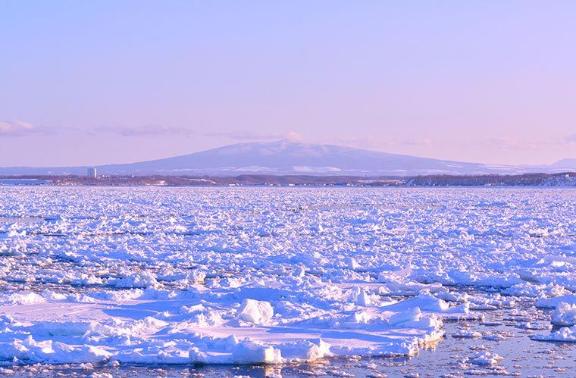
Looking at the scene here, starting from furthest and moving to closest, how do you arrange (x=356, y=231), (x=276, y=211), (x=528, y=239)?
(x=276, y=211)
(x=356, y=231)
(x=528, y=239)

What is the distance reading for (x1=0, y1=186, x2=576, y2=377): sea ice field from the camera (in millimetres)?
7457

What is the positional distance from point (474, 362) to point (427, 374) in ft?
1.97

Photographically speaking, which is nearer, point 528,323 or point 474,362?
point 474,362

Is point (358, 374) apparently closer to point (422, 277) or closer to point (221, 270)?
point (422, 277)

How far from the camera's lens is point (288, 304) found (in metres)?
9.80

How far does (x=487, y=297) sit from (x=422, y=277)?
1722 mm

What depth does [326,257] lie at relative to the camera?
49.6 feet

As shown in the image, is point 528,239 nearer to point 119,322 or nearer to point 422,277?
point 422,277

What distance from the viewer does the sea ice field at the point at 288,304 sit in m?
7.46

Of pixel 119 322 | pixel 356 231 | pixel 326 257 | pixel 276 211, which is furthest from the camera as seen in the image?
pixel 276 211

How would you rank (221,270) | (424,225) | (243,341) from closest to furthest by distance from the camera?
1. (243,341)
2. (221,270)
3. (424,225)

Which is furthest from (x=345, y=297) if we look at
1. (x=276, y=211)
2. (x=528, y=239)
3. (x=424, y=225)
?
(x=276, y=211)

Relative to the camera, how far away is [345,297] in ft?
34.3

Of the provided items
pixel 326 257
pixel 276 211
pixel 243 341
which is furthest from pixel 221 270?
pixel 276 211
